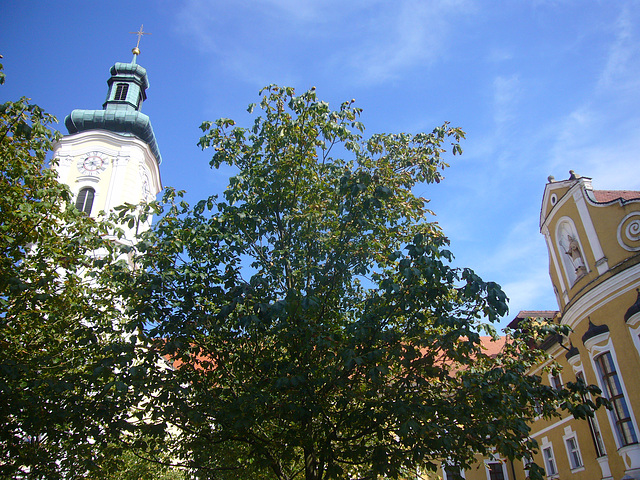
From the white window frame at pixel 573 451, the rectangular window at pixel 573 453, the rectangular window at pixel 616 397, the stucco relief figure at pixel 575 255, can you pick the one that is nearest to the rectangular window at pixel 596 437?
the rectangular window at pixel 616 397

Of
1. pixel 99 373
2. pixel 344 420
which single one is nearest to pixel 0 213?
pixel 99 373

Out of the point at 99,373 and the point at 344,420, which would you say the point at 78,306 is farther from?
the point at 344,420

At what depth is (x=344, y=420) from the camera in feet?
26.9

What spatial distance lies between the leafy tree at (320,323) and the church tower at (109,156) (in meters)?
23.1

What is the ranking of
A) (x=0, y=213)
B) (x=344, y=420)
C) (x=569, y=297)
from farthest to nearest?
(x=569, y=297) → (x=0, y=213) → (x=344, y=420)

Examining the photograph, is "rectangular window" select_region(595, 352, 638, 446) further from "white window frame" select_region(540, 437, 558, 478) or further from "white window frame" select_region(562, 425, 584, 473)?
"white window frame" select_region(540, 437, 558, 478)

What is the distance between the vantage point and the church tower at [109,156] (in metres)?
32.9

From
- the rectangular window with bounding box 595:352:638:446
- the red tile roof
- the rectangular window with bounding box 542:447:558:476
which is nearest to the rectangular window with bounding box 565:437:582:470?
the rectangular window with bounding box 542:447:558:476

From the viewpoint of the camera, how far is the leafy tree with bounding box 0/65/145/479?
24.9 ft

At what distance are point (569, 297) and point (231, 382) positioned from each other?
628 inches

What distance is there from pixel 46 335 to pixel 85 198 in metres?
24.5

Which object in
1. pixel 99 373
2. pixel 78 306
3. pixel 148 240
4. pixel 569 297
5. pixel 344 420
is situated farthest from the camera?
pixel 569 297

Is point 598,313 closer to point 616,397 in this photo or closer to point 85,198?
point 616,397

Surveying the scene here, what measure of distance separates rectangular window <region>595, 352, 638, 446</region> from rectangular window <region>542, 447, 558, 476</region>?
7.30 m
